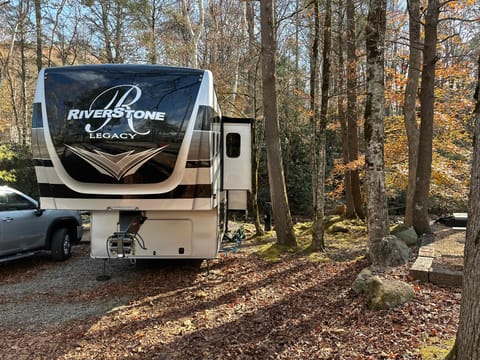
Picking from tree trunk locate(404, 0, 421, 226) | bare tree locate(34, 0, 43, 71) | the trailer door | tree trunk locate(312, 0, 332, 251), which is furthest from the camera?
bare tree locate(34, 0, 43, 71)

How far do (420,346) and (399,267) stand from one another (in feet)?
7.71

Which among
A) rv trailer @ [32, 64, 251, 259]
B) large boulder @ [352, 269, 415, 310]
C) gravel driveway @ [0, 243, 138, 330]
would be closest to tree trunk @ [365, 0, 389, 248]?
large boulder @ [352, 269, 415, 310]

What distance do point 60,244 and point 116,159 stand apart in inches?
155

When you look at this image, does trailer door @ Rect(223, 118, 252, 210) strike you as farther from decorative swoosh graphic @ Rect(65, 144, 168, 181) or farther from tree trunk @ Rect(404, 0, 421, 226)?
tree trunk @ Rect(404, 0, 421, 226)

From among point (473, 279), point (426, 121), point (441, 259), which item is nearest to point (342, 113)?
point (426, 121)

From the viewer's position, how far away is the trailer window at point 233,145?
7.21 meters

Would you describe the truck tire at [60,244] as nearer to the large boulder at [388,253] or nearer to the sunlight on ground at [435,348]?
the large boulder at [388,253]

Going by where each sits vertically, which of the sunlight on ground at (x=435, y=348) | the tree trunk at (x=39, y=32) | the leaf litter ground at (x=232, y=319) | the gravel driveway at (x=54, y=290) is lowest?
the gravel driveway at (x=54, y=290)

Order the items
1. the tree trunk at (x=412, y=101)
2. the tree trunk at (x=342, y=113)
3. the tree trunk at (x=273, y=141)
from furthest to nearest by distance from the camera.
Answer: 1. the tree trunk at (x=342, y=113)
2. the tree trunk at (x=412, y=101)
3. the tree trunk at (x=273, y=141)

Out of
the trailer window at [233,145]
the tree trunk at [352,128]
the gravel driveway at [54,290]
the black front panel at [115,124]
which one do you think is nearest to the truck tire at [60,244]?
the gravel driveway at [54,290]

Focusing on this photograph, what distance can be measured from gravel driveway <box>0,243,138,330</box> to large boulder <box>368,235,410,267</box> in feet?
13.1

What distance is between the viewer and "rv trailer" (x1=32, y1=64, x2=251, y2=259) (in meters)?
4.80

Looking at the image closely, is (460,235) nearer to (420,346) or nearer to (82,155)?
(420,346)

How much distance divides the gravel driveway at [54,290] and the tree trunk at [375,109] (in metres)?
4.37
